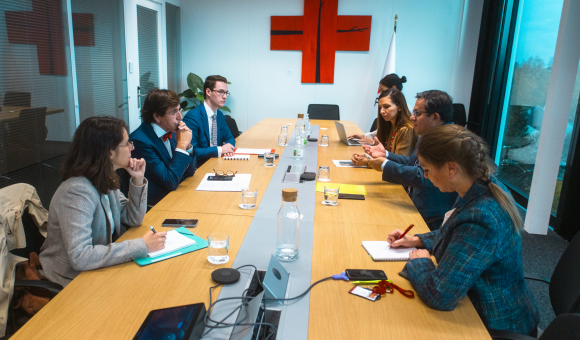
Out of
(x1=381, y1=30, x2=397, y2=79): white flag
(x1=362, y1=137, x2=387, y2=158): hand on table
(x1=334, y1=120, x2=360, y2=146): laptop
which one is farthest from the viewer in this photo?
(x1=381, y1=30, x2=397, y2=79): white flag

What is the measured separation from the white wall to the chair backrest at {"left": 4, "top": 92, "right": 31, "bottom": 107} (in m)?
3.53

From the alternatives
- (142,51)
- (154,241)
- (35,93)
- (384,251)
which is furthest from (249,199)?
(142,51)

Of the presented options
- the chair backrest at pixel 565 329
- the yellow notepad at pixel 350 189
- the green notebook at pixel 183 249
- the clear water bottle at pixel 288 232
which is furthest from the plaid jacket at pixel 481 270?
the yellow notepad at pixel 350 189

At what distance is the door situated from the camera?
16.8 feet

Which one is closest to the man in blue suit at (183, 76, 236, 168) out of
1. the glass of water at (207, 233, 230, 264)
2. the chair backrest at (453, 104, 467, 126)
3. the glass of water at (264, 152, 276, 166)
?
the glass of water at (264, 152, 276, 166)

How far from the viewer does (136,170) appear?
1.86 meters

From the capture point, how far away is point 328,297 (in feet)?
4.18

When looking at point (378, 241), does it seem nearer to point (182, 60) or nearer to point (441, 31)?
point (441, 31)

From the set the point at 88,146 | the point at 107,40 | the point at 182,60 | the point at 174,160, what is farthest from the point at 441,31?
the point at 88,146

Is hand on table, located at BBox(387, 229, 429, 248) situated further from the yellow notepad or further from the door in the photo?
the door

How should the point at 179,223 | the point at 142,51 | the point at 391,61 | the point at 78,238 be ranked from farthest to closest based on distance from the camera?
the point at 391,61 → the point at 142,51 → the point at 179,223 → the point at 78,238

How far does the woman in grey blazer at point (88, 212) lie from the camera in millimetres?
1418

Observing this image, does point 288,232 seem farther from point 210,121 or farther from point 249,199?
point 210,121

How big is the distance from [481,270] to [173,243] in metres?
1.11
